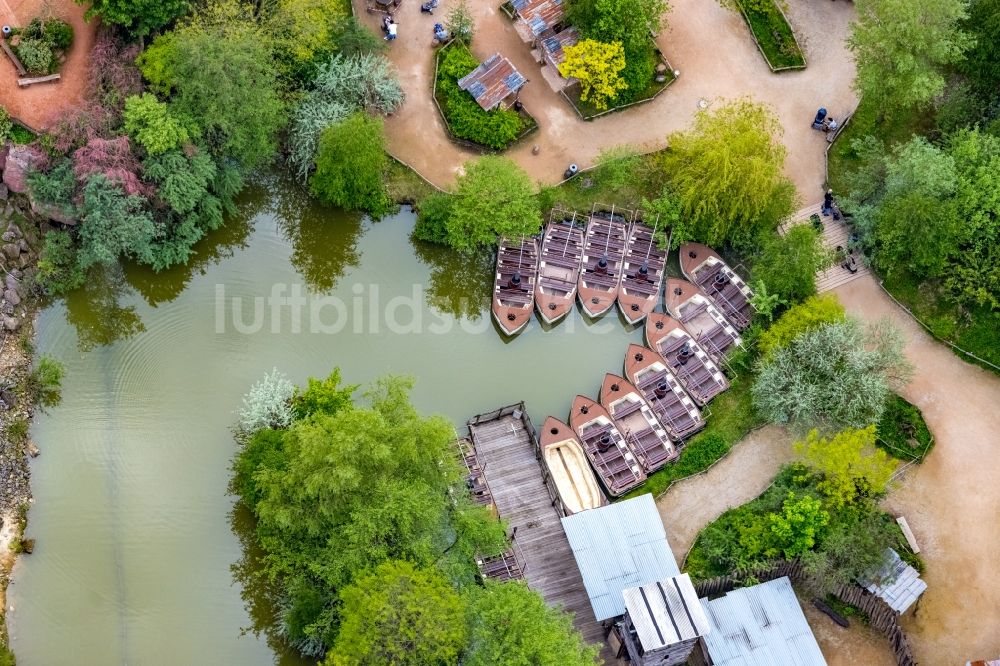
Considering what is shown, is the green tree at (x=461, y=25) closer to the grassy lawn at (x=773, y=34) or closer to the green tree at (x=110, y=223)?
the grassy lawn at (x=773, y=34)

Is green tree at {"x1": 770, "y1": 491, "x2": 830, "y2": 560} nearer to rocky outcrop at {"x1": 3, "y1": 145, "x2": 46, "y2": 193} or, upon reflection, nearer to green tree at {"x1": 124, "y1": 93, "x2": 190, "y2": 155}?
green tree at {"x1": 124, "y1": 93, "x2": 190, "y2": 155}

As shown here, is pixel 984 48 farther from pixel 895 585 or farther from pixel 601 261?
pixel 895 585

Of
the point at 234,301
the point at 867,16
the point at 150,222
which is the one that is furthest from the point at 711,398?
the point at 150,222

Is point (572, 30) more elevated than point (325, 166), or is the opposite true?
point (572, 30)

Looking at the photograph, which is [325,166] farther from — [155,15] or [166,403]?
[166,403]

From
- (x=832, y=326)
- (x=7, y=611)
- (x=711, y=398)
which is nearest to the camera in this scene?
(x=7, y=611)

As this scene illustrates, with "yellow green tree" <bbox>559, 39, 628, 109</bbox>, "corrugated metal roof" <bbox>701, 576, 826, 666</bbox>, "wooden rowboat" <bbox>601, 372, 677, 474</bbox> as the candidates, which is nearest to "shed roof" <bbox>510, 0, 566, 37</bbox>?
"yellow green tree" <bbox>559, 39, 628, 109</bbox>

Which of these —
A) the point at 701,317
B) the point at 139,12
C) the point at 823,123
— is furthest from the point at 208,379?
the point at 823,123
